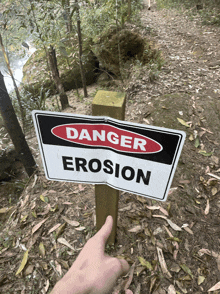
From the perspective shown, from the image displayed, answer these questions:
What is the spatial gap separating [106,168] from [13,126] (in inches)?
96.9

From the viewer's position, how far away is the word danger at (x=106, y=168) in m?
1.10

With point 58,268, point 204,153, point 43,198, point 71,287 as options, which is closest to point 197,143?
point 204,153

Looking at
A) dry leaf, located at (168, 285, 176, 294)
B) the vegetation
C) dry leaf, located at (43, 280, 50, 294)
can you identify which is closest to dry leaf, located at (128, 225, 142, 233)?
dry leaf, located at (168, 285, 176, 294)

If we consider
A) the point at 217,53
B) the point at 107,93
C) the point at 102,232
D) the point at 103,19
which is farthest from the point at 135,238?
the point at 103,19

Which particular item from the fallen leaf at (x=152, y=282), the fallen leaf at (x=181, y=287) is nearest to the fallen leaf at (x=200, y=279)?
the fallen leaf at (x=181, y=287)

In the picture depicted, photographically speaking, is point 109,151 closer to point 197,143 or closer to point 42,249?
point 42,249

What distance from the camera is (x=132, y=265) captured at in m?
1.75

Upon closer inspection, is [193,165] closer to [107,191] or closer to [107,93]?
[107,191]

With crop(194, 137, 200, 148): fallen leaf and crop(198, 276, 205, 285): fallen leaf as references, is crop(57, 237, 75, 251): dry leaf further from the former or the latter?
crop(194, 137, 200, 148): fallen leaf

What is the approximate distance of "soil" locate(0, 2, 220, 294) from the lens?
171cm

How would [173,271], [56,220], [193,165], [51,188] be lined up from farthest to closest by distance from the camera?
[193,165] → [51,188] → [56,220] → [173,271]

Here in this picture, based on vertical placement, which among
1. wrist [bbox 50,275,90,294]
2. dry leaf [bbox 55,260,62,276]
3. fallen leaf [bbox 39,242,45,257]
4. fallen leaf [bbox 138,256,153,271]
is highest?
wrist [bbox 50,275,90,294]

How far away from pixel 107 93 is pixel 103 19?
6.86m

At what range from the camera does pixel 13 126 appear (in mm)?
3043
